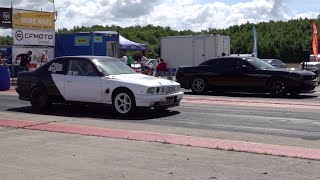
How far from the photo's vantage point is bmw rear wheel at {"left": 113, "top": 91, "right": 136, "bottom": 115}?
1233 centimetres

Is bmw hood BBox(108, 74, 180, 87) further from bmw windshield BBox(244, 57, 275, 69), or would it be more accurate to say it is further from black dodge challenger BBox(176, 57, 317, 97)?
bmw windshield BBox(244, 57, 275, 69)

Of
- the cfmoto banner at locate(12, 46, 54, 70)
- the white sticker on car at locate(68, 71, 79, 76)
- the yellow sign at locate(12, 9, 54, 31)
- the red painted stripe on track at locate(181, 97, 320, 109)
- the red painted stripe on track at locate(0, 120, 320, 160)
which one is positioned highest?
the yellow sign at locate(12, 9, 54, 31)

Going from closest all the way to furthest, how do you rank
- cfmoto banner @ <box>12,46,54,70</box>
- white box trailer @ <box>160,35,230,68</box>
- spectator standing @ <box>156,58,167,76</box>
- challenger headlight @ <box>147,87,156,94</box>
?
challenger headlight @ <box>147,87,156,94</box>
cfmoto banner @ <box>12,46,54,70</box>
spectator standing @ <box>156,58,167,76</box>
white box trailer @ <box>160,35,230,68</box>

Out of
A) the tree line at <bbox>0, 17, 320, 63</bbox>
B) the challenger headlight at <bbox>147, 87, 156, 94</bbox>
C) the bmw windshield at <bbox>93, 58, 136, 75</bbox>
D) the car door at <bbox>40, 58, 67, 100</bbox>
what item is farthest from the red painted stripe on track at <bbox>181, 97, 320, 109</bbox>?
the tree line at <bbox>0, 17, 320, 63</bbox>

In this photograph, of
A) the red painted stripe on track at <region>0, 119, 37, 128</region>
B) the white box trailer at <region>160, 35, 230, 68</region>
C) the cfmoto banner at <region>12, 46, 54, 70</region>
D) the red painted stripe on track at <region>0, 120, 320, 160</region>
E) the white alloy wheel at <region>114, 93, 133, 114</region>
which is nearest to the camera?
the red painted stripe on track at <region>0, 120, 320, 160</region>

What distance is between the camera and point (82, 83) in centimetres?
A: 1301

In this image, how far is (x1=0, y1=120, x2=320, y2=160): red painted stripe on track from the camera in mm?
7934

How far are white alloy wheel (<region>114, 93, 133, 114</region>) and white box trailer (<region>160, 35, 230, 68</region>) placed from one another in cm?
1903

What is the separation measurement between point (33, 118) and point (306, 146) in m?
6.66

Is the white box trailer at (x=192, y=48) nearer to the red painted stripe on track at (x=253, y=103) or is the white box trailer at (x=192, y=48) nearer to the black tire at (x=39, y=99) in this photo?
the red painted stripe on track at (x=253, y=103)

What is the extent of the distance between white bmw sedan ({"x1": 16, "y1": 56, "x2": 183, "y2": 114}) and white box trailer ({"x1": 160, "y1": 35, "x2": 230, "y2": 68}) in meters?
18.2

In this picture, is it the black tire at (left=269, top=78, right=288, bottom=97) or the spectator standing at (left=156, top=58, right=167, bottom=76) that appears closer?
the black tire at (left=269, top=78, right=288, bottom=97)

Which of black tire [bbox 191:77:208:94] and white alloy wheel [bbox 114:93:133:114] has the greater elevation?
black tire [bbox 191:77:208:94]

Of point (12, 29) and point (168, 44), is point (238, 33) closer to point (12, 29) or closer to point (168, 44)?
point (168, 44)
